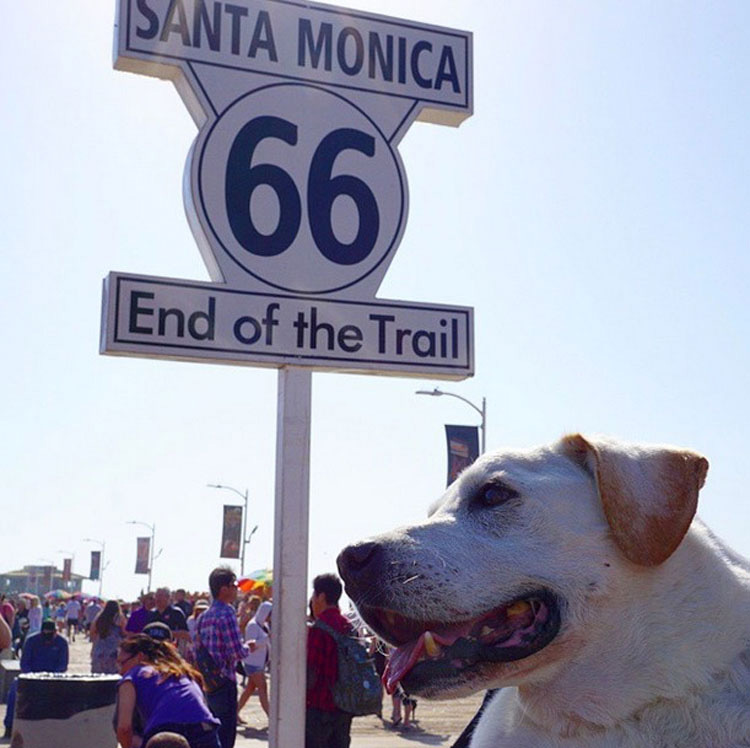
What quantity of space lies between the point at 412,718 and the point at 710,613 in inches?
555

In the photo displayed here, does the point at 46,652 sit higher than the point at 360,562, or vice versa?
the point at 360,562

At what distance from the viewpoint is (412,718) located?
15.6 m

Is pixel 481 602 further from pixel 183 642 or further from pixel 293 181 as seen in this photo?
pixel 183 642

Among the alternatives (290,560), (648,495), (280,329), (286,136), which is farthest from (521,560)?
(286,136)

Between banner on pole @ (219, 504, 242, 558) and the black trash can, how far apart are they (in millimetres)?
25008

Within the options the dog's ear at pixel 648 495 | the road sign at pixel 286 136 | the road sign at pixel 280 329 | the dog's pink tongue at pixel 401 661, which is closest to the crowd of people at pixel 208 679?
the road sign at pixel 280 329

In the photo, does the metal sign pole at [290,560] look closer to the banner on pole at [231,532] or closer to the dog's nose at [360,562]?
the dog's nose at [360,562]

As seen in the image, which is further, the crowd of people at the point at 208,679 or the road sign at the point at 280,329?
the crowd of people at the point at 208,679

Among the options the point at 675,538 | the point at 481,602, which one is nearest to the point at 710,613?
the point at 675,538

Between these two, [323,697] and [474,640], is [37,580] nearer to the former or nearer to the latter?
[323,697]

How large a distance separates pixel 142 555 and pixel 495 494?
60.2 metres

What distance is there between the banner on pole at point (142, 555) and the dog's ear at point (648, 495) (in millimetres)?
59155

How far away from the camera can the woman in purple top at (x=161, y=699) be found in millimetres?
6547

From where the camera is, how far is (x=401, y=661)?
2.52 m
